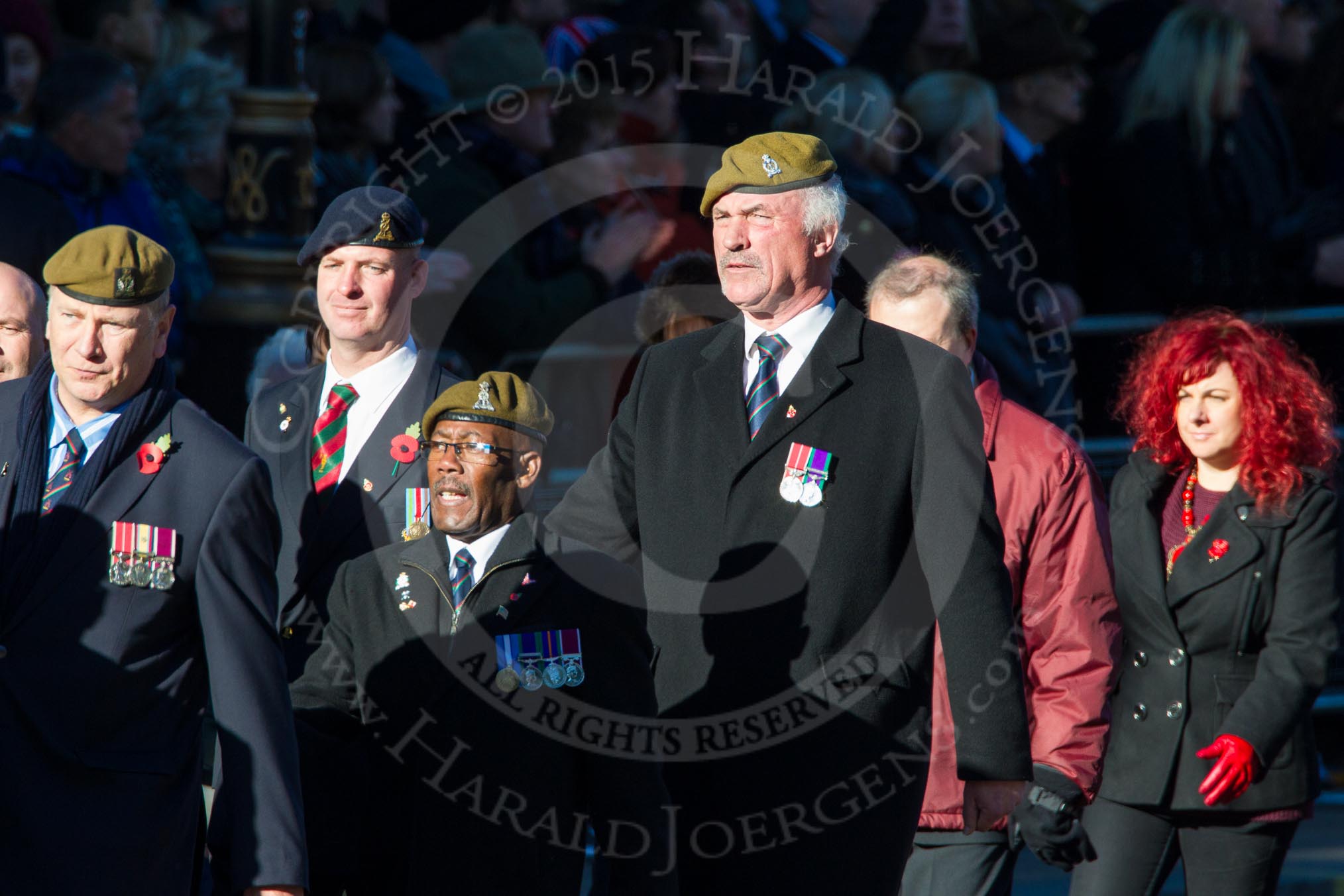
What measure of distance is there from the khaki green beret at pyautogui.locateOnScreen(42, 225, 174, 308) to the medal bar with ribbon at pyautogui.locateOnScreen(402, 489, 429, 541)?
112cm

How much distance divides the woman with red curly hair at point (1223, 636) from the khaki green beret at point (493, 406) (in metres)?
1.90

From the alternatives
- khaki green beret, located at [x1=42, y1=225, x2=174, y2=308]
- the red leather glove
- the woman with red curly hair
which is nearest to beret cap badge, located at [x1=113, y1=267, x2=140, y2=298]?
khaki green beret, located at [x1=42, y1=225, x2=174, y2=308]

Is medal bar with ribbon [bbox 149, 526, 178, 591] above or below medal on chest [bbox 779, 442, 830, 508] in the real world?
below

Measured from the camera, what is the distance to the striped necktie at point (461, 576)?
4348 mm

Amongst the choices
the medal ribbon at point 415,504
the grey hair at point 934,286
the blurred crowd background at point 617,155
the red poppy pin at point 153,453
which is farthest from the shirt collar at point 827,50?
the red poppy pin at point 153,453

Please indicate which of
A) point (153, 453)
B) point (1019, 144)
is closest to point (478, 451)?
point (153, 453)

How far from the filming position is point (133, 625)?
3.82 metres

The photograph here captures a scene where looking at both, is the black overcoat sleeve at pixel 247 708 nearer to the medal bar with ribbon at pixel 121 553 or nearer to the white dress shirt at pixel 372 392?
the medal bar with ribbon at pixel 121 553

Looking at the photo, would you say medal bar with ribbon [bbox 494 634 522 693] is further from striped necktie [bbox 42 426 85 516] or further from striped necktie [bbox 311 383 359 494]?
striped necktie [bbox 311 383 359 494]

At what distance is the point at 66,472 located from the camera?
3.93 metres

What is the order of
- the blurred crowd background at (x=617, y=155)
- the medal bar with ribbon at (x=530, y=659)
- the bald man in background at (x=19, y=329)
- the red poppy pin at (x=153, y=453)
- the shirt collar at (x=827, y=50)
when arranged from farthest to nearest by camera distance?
the shirt collar at (x=827, y=50) → the blurred crowd background at (x=617, y=155) → the bald man in background at (x=19, y=329) → the medal bar with ribbon at (x=530, y=659) → the red poppy pin at (x=153, y=453)

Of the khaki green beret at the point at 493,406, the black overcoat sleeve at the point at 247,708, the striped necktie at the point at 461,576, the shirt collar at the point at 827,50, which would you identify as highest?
the shirt collar at the point at 827,50

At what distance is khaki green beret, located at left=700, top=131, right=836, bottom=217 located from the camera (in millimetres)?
4324

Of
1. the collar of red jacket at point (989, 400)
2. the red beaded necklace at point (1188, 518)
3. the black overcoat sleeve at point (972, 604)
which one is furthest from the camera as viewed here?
the red beaded necklace at point (1188, 518)
